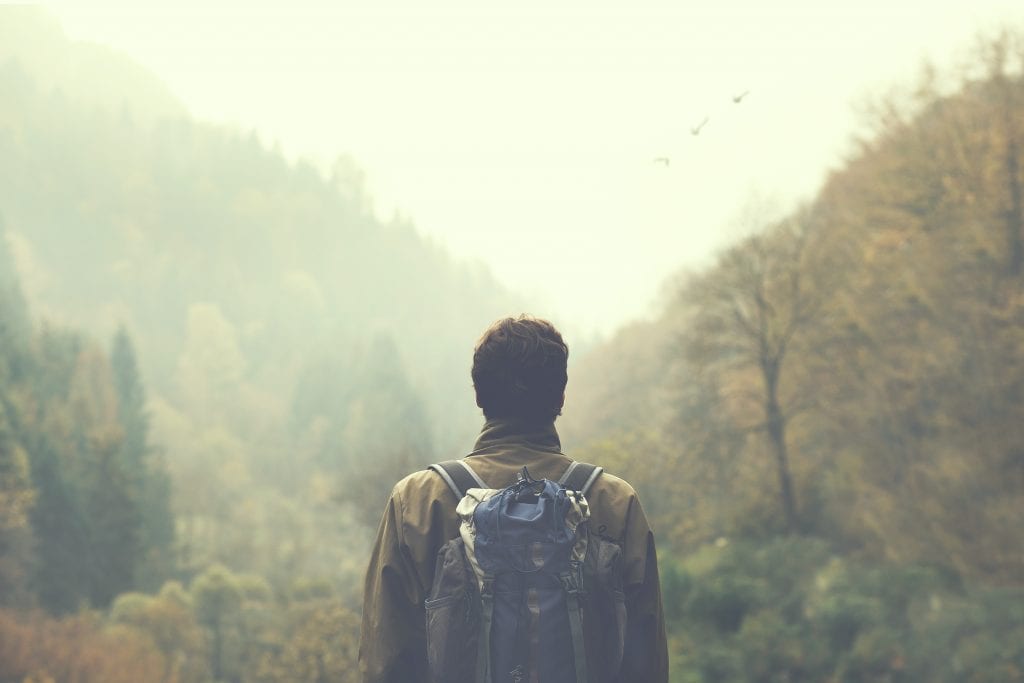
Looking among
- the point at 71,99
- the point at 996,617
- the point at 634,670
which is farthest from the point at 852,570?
the point at 71,99

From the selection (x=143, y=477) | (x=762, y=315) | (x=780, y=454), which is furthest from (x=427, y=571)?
(x=143, y=477)

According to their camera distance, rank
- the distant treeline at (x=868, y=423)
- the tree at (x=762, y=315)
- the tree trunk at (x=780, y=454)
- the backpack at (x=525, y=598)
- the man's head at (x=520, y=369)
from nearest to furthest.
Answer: the backpack at (x=525, y=598) < the man's head at (x=520, y=369) < the distant treeline at (x=868, y=423) < the tree trunk at (x=780, y=454) < the tree at (x=762, y=315)

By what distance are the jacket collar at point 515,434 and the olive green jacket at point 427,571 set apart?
0.10 m

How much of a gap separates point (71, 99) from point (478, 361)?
545 feet

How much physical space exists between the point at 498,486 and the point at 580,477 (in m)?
0.22

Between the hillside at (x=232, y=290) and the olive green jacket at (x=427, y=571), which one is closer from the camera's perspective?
the olive green jacket at (x=427, y=571)

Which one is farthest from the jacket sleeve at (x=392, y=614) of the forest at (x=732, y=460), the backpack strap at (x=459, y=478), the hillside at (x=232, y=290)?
the hillside at (x=232, y=290)

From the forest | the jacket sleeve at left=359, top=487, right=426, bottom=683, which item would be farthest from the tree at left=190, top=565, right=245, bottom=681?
the jacket sleeve at left=359, top=487, right=426, bottom=683

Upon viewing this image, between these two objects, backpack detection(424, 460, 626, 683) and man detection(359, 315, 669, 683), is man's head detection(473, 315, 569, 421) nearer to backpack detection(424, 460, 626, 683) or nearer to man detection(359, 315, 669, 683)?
man detection(359, 315, 669, 683)

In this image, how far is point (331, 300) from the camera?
5773 inches

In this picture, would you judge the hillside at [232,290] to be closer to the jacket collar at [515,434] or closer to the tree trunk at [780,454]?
the tree trunk at [780,454]

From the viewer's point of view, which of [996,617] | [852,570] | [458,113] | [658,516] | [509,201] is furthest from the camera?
[458,113]

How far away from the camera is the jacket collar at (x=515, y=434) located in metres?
2.88

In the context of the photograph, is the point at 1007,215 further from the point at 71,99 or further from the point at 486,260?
the point at 71,99
